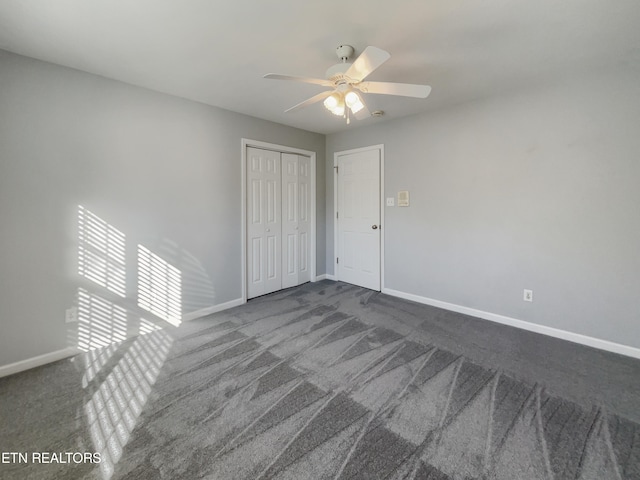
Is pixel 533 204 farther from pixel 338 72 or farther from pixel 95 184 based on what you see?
pixel 95 184

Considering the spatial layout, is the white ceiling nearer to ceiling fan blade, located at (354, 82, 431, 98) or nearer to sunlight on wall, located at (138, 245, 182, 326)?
ceiling fan blade, located at (354, 82, 431, 98)

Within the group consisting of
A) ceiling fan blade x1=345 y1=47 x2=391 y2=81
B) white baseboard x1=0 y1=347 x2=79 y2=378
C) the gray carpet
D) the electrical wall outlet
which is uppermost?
ceiling fan blade x1=345 y1=47 x2=391 y2=81

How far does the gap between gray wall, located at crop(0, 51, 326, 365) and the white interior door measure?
1.74 m

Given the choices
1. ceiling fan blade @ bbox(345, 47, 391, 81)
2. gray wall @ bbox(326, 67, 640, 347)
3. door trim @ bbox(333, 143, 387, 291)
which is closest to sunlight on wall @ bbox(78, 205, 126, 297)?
ceiling fan blade @ bbox(345, 47, 391, 81)

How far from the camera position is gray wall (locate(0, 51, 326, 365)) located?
86.9 inches

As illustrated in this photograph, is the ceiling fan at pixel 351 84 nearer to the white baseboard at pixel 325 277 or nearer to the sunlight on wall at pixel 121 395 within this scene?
the sunlight on wall at pixel 121 395

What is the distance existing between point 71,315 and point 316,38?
304cm

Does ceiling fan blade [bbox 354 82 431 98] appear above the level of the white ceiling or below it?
below

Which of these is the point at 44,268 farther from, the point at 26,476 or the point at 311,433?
the point at 311,433

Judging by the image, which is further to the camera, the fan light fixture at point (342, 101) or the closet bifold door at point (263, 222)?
the closet bifold door at point (263, 222)

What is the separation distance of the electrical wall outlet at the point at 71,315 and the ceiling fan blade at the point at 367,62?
2.97 m

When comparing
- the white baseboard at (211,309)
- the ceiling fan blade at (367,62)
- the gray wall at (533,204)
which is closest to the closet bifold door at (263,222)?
the white baseboard at (211,309)

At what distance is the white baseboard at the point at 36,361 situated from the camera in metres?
2.19

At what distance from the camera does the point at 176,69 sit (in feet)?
8.09
